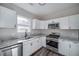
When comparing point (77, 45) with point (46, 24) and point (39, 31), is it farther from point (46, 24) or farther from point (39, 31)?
point (39, 31)

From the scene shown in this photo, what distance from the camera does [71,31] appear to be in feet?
8.03

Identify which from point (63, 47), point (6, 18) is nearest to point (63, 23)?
point (63, 47)

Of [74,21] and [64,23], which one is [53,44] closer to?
[64,23]

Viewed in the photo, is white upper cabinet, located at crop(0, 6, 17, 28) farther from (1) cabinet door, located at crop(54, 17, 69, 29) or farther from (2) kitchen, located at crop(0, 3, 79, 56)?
(1) cabinet door, located at crop(54, 17, 69, 29)

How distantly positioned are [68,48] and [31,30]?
1.95 m

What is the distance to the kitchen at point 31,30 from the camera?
1509 millimetres

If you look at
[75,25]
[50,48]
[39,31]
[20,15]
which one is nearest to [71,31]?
[75,25]

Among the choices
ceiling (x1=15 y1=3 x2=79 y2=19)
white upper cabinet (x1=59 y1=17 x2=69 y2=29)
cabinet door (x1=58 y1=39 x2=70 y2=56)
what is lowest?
cabinet door (x1=58 y1=39 x2=70 y2=56)

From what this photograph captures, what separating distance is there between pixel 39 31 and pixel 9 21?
240 cm

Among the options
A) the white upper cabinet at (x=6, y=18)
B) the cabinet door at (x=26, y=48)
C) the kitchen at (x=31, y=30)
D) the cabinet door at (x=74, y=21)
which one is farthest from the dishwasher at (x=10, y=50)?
the cabinet door at (x=74, y=21)

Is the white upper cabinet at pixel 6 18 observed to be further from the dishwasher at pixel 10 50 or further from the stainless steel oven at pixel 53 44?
the stainless steel oven at pixel 53 44

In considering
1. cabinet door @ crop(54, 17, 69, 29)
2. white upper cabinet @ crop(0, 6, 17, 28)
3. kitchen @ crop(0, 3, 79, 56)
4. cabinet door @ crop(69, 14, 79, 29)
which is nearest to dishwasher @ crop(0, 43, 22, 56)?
kitchen @ crop(0, 3, 79, 56)

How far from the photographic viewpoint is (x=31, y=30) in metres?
3.09

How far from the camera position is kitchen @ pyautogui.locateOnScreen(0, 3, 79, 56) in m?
1.51
